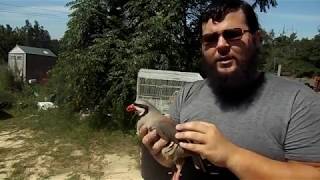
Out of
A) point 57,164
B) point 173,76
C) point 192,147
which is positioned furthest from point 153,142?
point 57,164

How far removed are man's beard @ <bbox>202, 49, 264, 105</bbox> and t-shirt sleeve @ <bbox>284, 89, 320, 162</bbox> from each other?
0.20 meters

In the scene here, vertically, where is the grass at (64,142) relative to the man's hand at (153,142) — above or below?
below

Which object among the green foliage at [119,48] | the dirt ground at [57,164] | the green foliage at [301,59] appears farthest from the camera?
the green foliage at [301,59]

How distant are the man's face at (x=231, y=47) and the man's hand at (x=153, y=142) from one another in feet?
1.19

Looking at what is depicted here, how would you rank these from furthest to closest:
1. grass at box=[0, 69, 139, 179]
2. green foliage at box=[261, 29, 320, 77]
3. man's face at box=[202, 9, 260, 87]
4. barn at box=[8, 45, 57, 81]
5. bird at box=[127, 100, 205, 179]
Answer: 1. green foliage at box=[261, 29, 320, 77]
2. barn at box=[8, 45, 57, 81]
3. grass at box=[0, 69, 139, 179]
4. man's face at box=[202, 9, 260, 87]
5. bird at box=[127, 100, 205, 179]

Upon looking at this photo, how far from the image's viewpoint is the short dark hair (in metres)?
1.94

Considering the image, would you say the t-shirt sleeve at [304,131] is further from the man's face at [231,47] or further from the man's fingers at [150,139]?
the man's fingers at [150,139]

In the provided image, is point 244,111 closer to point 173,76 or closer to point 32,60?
point 173,76

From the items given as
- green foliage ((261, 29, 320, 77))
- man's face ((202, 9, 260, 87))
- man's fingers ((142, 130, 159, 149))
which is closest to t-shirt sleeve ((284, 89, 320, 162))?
man's face ((202, 9, 260, 87))

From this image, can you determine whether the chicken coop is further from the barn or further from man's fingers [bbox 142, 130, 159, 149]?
the barn

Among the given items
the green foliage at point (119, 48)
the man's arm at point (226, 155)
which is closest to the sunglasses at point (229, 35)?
the man's arm at point (226, 155)

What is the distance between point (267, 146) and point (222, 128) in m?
0.19

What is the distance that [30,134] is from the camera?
12453 mm

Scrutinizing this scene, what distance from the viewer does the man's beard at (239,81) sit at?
1884 mm
